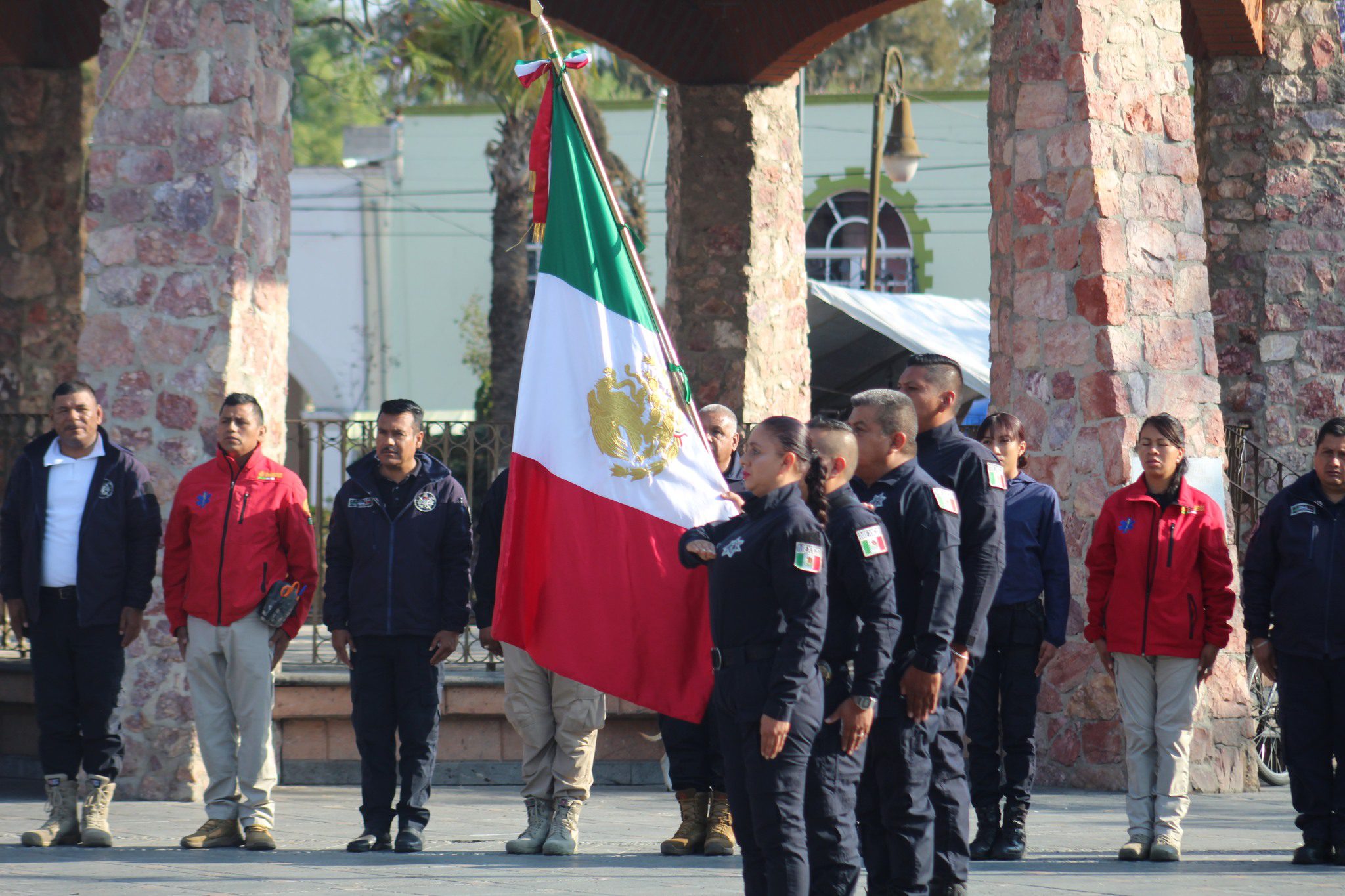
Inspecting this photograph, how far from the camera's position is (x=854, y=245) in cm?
2658

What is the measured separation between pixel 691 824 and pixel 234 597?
2149 millimetres

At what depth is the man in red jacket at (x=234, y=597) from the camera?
23.2 feet

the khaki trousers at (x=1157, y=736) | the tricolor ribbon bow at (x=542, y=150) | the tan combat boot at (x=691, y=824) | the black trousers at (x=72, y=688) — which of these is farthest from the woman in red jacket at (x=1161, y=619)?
the black trousers at (x=72, y=688)

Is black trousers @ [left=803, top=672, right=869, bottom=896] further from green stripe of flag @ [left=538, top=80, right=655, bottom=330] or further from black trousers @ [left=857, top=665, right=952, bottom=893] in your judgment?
green stripe of flag @ [left=538, top=80, right=655, bottom=330]

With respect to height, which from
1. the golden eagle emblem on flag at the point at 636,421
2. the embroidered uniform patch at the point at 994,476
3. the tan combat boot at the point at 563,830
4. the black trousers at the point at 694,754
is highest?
the golden eagle emblem on flag at the point at 636,421

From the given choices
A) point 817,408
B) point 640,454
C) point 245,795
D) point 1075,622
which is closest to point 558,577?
point 640,454

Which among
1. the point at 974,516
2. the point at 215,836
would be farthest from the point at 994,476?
the point at 215,836

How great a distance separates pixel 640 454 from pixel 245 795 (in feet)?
7.40

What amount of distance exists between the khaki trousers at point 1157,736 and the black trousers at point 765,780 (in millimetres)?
2393

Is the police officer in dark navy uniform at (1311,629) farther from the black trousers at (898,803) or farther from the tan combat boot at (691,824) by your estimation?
the tan combat boot at (691,824)

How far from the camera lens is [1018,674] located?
23.1ft

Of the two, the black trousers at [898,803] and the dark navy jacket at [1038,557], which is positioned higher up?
the dark navy jacket at [1038,557]

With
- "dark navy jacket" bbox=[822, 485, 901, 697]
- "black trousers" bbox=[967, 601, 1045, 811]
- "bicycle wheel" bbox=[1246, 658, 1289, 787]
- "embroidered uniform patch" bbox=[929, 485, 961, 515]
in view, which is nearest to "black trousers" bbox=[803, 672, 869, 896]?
"dark navy jacket" bbox=[822, 485, 901, 697]

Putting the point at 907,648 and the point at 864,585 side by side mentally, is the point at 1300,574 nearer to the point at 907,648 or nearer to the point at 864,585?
the point at 907,648
